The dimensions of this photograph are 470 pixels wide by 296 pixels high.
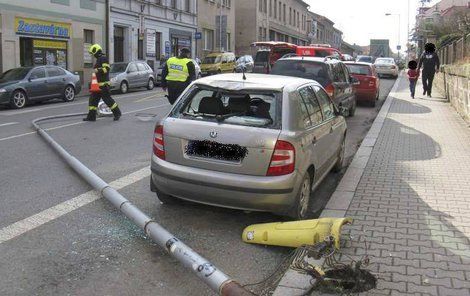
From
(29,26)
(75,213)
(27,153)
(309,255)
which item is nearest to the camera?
(309,255)

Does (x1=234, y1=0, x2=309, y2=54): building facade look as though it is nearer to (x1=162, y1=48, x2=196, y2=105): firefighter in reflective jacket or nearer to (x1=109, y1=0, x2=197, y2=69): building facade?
(x1=109, y1=0, x2=197, y2=69): building facade

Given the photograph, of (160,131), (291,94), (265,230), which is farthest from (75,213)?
(291,94)

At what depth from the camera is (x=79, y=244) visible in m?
4.92

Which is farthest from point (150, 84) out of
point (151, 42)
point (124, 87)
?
point (151, 42)

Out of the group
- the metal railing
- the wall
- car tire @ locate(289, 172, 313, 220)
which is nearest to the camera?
car tire @ locate(289, 172, 313, 220)

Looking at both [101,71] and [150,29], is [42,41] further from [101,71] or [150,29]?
[101,71]

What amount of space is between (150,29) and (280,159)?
3144 centimetres

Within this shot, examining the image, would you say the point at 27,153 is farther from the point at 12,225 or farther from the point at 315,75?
the point at 315,75

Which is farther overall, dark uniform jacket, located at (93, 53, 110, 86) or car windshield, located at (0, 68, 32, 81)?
car windshield, located at (0, 68, 32, 81)

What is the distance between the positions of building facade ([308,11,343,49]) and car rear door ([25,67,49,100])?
221 feet

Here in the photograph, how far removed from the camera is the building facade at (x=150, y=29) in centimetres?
3172

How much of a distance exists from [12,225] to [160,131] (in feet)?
5.73

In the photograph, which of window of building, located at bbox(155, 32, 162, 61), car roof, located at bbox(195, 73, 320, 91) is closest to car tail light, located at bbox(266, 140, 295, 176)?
car roof, located at bbox(195, 73, 320, 91)

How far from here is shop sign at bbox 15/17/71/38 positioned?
77.2 feet
